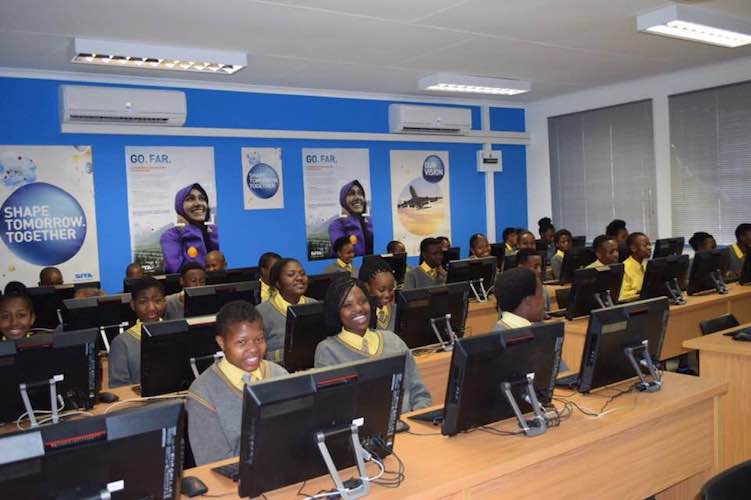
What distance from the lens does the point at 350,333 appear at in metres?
3.06

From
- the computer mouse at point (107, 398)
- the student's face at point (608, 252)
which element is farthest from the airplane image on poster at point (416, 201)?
the computer mouse at point (107, 398)

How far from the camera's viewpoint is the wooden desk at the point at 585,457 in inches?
80.6

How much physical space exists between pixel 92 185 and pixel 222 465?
4984 mm

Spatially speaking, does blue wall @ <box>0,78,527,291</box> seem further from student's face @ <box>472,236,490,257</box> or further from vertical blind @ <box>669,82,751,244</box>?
vertical blind @ <box>669,82,751,244</box>

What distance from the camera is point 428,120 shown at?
8.45 m

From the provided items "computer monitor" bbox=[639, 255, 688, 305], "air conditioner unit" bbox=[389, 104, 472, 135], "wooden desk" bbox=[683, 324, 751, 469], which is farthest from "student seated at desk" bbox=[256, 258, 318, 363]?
"air conditioner unit" bbox=[389, 104, 472, 135]

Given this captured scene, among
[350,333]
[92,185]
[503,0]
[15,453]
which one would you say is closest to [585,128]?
[503,0]

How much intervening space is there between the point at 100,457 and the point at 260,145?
6176 mm

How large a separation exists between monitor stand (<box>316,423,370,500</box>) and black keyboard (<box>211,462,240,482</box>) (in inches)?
13.3

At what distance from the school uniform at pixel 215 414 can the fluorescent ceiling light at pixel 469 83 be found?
5.33 metres

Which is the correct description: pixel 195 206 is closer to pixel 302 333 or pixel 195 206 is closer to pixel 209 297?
pixel 209 297

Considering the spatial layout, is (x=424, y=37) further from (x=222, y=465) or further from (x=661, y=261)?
(x=222, y=465)

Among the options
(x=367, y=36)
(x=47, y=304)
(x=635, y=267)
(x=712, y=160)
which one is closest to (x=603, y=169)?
(x=712, y=160)

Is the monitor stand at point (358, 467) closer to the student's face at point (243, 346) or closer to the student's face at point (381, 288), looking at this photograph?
the student's face at point (243, 346)
